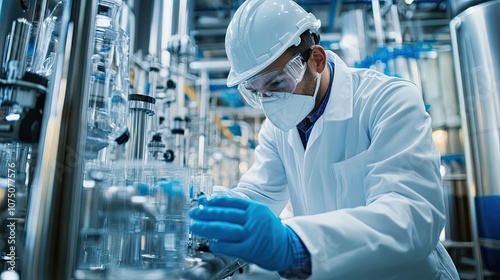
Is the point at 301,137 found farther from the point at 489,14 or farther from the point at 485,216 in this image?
the point at 489,14

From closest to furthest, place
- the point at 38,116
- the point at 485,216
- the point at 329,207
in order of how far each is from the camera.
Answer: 1. the point at 38,116
2. the point at 329,207
3. the point at 485,216

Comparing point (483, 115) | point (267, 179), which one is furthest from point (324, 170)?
point (483, 115)

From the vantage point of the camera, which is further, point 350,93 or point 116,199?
point 350,93

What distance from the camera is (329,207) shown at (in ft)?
3.83

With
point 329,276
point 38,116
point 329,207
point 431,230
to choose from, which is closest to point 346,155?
point 329,207

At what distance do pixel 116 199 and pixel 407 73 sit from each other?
10.9ft

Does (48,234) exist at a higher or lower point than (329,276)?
higher

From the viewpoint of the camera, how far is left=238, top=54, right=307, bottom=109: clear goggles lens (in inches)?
42.1

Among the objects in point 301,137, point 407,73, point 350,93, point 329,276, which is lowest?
point 329,276

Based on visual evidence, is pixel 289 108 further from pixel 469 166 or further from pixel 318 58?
pixel 469 166

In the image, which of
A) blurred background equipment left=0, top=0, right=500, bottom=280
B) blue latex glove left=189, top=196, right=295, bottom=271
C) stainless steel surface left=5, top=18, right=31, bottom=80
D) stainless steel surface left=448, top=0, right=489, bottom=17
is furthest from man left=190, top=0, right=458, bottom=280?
stainless steel surface left=448, top=0, right=489, bottom=17

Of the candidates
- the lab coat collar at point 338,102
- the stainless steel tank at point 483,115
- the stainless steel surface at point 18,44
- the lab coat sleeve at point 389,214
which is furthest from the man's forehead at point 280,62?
the stainless steel tank at point 483,115

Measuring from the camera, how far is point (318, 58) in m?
1.17

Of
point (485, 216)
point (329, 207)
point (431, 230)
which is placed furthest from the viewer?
point (485, 216)
